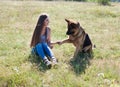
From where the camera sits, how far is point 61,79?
7.58m

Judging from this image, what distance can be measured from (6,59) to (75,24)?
87.6 inches

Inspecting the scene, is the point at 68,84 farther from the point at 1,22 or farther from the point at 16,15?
the point at 16,15

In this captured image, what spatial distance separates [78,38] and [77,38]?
0.10 feet

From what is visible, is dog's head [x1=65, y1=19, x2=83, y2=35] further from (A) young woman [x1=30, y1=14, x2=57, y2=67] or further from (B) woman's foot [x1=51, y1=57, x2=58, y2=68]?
(B) woman's foot [x1=51, y1=57, x2=58, y2=68]

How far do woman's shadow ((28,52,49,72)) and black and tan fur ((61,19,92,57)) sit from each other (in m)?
0.88

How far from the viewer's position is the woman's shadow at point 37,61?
26.7 feet

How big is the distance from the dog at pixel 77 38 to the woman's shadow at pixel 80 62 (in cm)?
12

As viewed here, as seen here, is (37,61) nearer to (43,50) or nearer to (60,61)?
(43,50)

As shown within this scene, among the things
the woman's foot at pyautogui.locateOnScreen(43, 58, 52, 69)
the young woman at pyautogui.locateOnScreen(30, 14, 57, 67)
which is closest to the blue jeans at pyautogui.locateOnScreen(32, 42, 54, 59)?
the young woman at pyautogui.locateOnScreen(30, 14, 57, 67)

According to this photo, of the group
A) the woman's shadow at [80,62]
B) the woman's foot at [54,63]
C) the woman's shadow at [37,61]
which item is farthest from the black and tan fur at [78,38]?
the woman's shadow at [37,61]

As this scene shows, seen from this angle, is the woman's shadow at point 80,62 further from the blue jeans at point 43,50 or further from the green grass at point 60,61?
the blue jeans at point 43,50

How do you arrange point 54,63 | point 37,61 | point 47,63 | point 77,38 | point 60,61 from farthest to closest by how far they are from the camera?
point 60,61 < point 77,38 < point 37,61 < point 54,63 < point 47,63

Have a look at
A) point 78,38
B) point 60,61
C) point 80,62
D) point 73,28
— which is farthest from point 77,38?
point 60,61

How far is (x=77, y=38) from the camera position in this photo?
875cm
